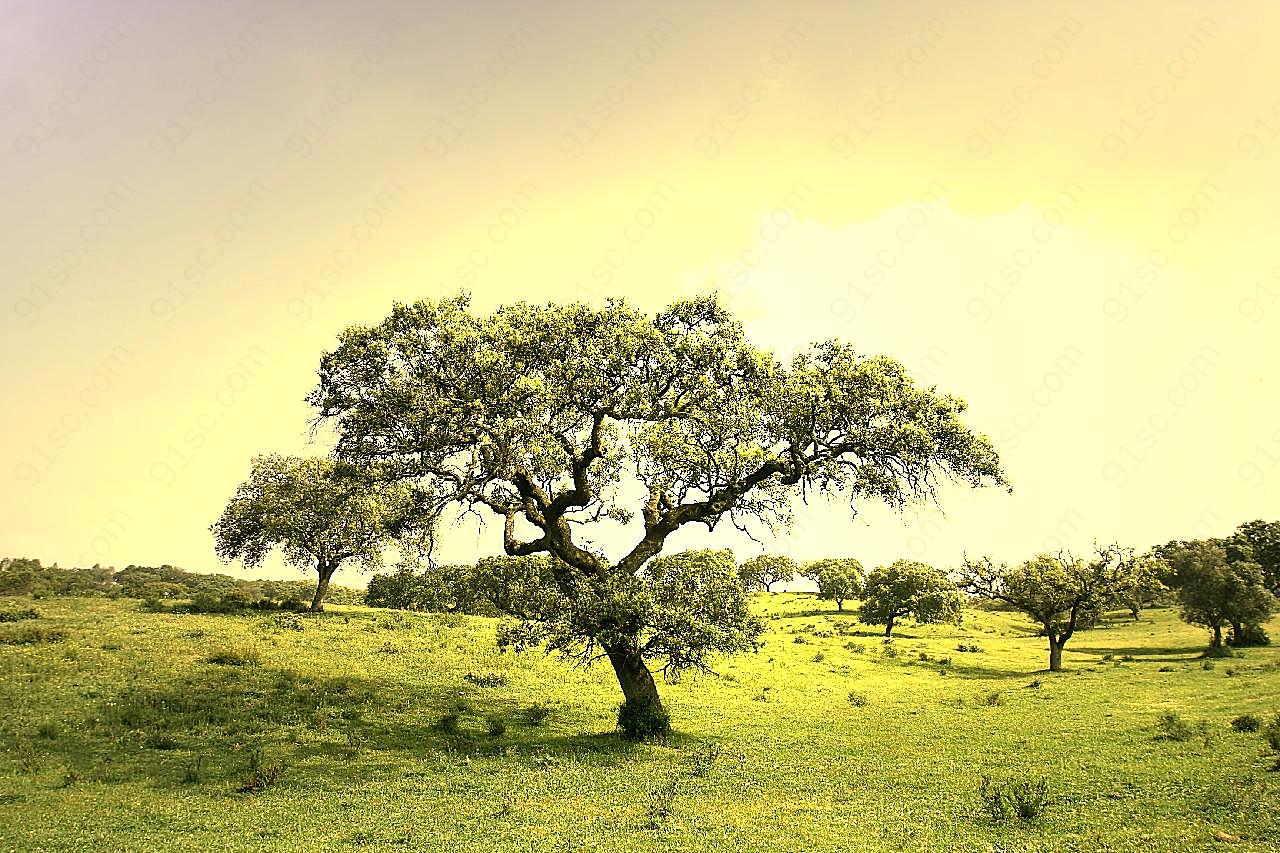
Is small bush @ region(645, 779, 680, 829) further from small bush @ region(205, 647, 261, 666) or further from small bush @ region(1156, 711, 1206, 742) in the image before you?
small bush @ region(205, 647, 261, 666)

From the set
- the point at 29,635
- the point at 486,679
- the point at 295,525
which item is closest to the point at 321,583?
the point at 295,525

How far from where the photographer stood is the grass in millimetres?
16375

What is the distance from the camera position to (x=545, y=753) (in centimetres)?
2481

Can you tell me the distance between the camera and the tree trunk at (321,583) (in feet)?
192

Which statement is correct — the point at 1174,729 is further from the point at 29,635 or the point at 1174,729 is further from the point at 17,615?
the point at 17,615

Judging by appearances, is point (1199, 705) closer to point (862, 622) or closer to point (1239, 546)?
point (862, 622)

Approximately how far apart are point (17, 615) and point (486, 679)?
31.9 m

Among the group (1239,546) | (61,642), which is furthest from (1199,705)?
(1239,546)

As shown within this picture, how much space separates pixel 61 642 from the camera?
117 ft

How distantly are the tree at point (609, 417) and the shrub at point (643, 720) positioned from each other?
24 cm

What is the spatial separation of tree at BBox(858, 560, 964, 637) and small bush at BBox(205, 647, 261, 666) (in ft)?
201

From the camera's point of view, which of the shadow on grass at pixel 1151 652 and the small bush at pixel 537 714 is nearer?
the small bush at pixel 537 714

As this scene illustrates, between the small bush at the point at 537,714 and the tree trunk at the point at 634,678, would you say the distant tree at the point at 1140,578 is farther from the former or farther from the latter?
the small bush at the point at 537,714

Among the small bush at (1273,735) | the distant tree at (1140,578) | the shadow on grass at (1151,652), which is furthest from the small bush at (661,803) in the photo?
the shadow on grass at (1151,652)
